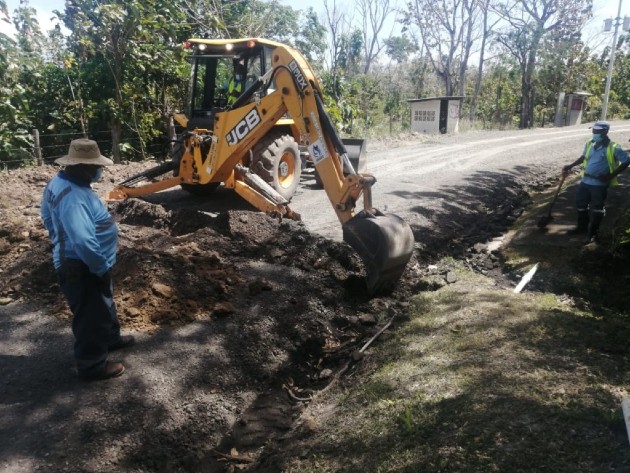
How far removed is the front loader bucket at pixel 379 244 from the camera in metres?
Answer: 4.73

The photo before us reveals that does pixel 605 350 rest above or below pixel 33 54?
below

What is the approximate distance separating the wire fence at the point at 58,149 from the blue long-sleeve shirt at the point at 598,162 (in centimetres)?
980

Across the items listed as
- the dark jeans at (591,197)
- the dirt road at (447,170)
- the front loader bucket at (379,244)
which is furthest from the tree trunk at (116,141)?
the dark jeans at (591,197)

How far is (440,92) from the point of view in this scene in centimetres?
3978

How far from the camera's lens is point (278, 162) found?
7.38 meters

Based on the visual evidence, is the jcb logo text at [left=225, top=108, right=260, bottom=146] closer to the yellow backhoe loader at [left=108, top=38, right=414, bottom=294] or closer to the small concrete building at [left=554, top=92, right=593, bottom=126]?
the yellow backhoe loader at [left=108, top=38, right=414, bottom=294]

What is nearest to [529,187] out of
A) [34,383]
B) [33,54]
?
[34,383]

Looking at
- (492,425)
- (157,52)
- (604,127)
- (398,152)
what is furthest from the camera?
(398,152)

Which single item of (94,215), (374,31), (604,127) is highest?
(374,31)

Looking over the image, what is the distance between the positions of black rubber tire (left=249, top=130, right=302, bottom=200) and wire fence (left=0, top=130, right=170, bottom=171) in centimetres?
581

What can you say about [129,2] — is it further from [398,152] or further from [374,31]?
[374,31]

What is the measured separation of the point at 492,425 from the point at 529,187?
931cm

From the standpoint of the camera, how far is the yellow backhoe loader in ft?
16.2

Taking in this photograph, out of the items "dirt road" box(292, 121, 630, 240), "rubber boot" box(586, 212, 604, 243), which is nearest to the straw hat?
"dirt road" box(292, 121, 630, 240)
